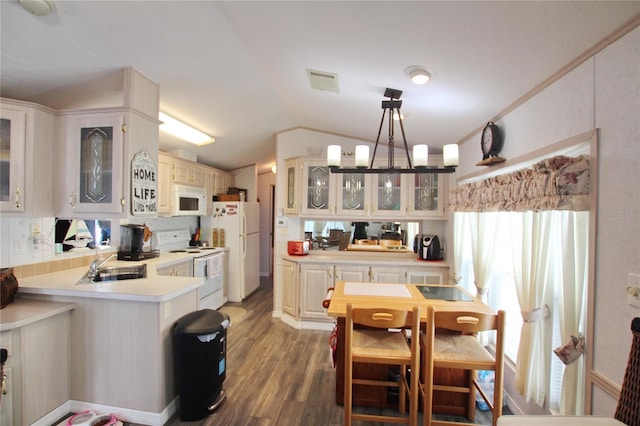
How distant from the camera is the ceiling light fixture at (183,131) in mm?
3054

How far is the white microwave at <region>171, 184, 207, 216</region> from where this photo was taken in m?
3.85

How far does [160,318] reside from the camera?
1.97 metres

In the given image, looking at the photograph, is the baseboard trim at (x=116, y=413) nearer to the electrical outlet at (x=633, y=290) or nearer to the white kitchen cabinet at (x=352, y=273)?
the white kitchen cabinet at (x=352, y=273)

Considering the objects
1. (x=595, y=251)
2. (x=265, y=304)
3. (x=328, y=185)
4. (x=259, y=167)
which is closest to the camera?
(x=595, y=251)

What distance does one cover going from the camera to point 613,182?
1.22m

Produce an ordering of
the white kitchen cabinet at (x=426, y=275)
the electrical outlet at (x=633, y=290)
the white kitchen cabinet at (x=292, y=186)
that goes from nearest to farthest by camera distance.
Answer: the electrical outlet at (x=633, y=290) → the white kitchen cabinet at (x=426, y=275) → the white kitchen cabinet at (x=292, y=186)

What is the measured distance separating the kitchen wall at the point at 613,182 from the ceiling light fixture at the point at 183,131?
3344mm

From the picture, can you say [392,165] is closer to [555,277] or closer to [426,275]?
[555,277]

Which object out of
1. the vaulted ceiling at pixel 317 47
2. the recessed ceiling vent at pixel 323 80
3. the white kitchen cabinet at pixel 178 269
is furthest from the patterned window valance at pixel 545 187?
the white kitchen cabinet at pixel 178 269

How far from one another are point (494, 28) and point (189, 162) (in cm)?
401

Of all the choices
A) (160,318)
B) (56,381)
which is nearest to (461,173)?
(160,318)

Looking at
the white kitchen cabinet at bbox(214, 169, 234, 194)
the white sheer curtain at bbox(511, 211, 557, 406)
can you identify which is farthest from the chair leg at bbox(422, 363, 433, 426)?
the white kitchen cabinet at bbox(214, 169, 234, 194)

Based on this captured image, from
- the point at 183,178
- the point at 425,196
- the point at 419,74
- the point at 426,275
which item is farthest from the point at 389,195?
the point at 183,178

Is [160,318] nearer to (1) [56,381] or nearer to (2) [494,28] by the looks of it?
(1) [56,381]
